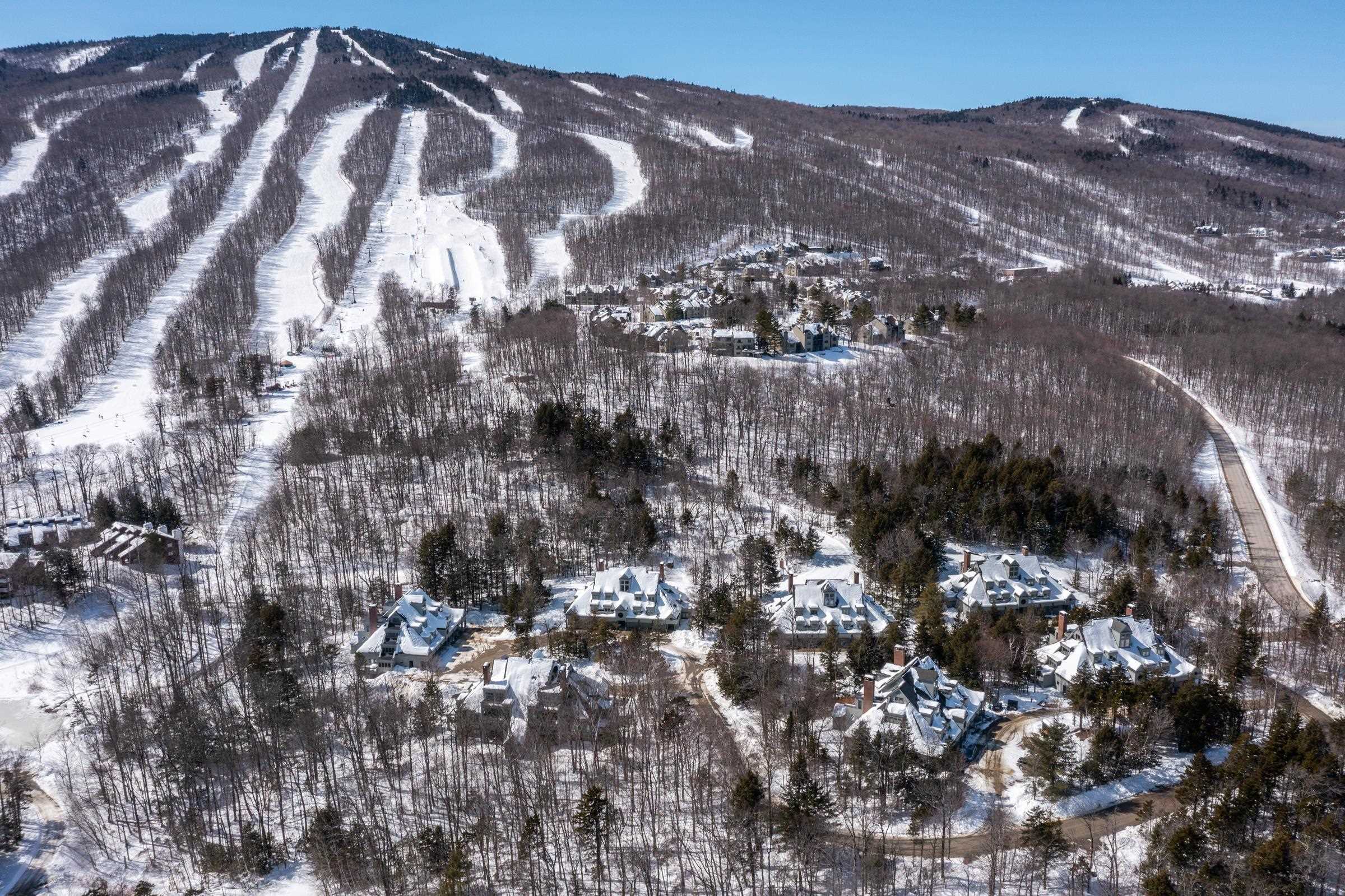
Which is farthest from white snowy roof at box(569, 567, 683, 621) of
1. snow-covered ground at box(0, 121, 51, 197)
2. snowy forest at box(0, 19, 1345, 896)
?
snow-covered ground at box(0, 121, 51, 197)

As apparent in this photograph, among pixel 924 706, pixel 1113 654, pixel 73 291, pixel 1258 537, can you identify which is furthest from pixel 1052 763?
pixel 73 291

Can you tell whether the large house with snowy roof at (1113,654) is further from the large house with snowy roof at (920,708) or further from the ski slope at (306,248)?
the ski slope at (306,248)

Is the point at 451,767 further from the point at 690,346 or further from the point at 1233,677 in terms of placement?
the point at 690,346

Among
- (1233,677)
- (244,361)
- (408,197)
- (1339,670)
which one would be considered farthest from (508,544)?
(408,197)

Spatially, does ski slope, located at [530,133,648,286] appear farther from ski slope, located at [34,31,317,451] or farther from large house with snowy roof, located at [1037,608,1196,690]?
large house with snowy roof, located at [1037,608,1196,690]

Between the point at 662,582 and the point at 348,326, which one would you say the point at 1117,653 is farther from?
the point at 348,326

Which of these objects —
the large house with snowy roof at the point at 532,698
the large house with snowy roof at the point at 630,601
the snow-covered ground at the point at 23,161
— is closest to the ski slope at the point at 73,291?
the snow-covered ground at the point at 23,161
